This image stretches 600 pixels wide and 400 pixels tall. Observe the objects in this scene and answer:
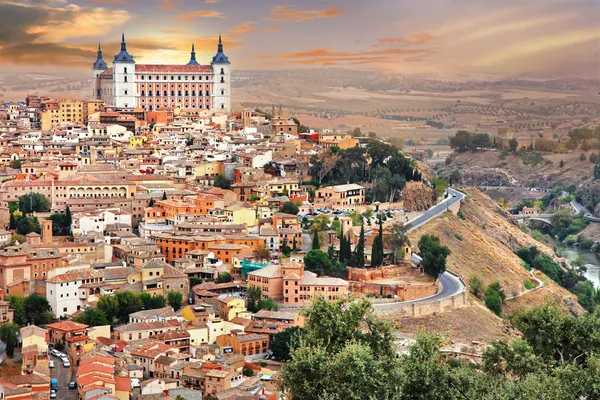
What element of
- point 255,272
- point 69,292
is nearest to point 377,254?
point 255,272

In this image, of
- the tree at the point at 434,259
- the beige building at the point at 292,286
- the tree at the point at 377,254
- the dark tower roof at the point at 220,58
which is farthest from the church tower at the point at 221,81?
the beige building at the point at 292,286

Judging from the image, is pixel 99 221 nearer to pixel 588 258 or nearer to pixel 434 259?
pixel 434 259

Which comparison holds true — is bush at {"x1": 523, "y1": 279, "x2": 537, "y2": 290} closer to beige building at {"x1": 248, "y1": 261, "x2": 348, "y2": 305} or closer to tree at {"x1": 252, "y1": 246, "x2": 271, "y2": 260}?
tree at {"x1": 252, "y1": 246, "x2": 271, "y2": 260}

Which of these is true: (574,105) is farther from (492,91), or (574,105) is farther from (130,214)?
(130,214)

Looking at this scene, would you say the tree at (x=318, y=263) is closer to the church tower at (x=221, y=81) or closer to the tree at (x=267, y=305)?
the tree at (x=267, y=305)

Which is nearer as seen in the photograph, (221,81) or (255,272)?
(255,272)

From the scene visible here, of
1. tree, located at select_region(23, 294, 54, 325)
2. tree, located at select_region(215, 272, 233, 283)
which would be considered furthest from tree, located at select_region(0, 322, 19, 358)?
tree, located at select_region(215, 272, 233, 283)
